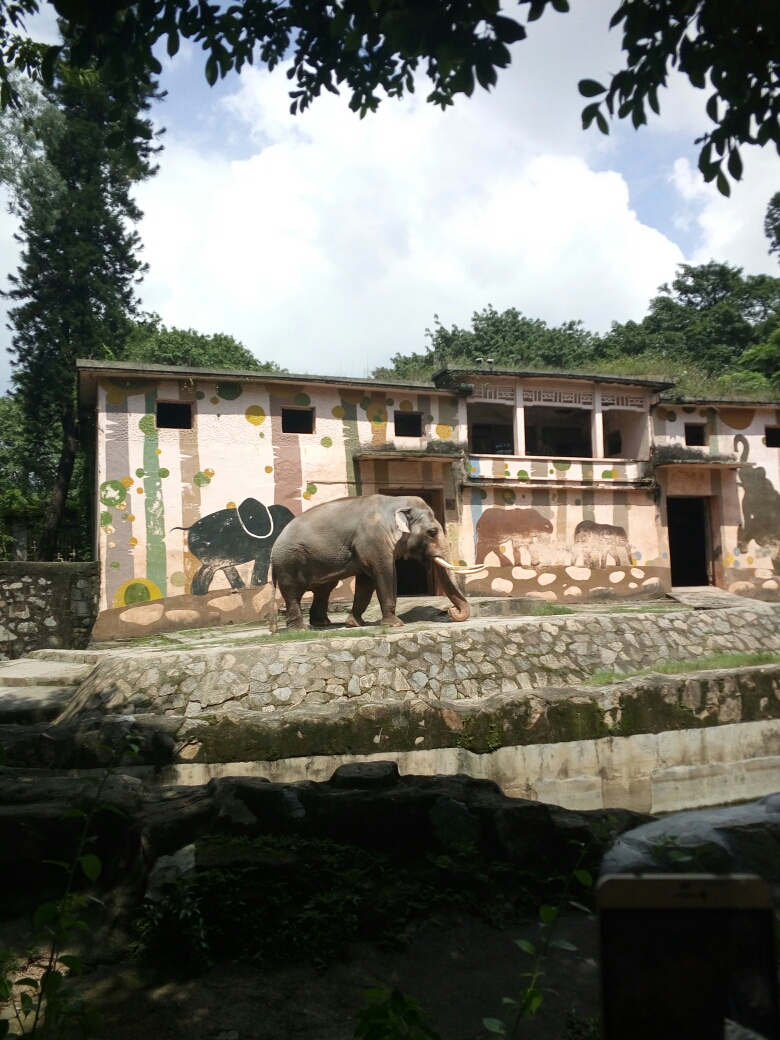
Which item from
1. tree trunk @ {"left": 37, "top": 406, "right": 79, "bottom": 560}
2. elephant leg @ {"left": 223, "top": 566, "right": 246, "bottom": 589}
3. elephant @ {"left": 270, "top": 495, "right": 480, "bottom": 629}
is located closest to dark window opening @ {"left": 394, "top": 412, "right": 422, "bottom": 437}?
elephant leg @ {"left": 223, "top": 566, "right": 246, "bottom": 589}

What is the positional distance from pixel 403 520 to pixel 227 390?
604 cm

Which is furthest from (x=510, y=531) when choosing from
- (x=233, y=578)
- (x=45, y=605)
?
(x=45, y=605)

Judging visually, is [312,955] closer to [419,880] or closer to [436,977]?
[436,977]

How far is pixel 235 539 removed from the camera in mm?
16172

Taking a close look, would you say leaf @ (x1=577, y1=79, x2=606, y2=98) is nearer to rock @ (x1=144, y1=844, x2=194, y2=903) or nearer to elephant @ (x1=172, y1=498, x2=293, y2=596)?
rock @ (x1=144, y1=844, x2=194, y2=903)

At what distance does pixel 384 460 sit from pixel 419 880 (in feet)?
44.2

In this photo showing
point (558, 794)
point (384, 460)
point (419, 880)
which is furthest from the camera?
point (384, 460)

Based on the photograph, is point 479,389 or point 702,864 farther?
point 479,389

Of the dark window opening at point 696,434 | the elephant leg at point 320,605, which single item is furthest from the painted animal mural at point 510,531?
the elephant leg at point 320,605

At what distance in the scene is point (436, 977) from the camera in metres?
3.66

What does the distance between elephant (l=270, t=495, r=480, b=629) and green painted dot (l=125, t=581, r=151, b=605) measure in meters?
3.87

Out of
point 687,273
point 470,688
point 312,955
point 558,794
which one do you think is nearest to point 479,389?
point 470,688

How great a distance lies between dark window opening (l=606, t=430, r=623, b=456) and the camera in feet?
69.5

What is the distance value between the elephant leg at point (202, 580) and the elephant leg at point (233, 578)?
10.8 inches
